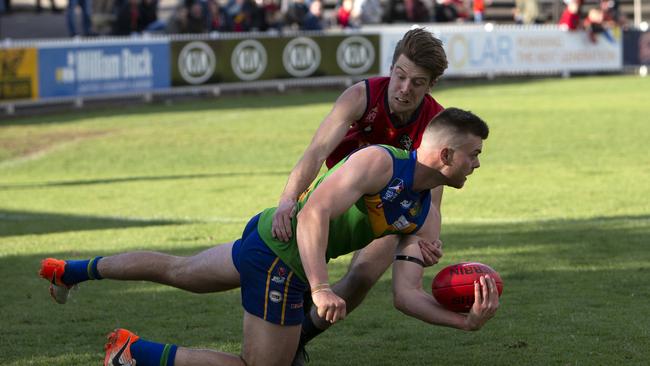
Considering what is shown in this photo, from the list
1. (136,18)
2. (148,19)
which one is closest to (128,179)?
(136,18)

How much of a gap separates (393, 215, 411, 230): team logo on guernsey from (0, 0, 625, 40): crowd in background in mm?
22519

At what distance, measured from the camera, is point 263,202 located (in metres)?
14.3

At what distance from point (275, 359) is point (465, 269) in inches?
40.4

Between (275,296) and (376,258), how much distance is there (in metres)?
0.95

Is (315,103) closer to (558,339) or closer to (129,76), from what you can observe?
(129,76)

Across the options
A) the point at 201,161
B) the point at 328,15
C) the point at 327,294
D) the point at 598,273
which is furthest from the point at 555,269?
the point at 328,15

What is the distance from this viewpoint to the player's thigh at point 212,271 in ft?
20.6

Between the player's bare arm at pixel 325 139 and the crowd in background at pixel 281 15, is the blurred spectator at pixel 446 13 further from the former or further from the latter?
the player's bare arm at pixel 325 139

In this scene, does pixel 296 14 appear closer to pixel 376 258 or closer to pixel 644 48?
pixel 644 48

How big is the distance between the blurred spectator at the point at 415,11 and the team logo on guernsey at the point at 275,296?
3053cm

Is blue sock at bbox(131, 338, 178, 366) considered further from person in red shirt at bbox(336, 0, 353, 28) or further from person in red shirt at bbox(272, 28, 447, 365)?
person in red shirt at bbox(336, 0, 353, 28)

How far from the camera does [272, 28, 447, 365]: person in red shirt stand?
6516 millimetres

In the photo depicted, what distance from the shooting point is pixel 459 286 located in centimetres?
577

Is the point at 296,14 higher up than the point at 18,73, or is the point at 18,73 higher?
the point at 296,14
